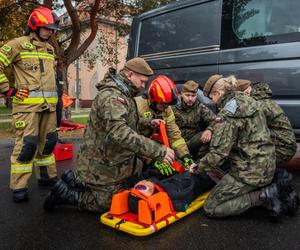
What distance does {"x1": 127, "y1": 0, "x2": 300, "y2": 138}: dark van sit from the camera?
349 cm

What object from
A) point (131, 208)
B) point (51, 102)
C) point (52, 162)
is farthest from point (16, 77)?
point (131, 208)

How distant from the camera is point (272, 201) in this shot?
8.28ft

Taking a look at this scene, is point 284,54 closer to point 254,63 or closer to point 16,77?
point 254,63

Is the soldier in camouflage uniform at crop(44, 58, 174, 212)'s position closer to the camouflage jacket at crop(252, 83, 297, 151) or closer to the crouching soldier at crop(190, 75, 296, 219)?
the crouching soldier at crop(190, 75, 296, 219)

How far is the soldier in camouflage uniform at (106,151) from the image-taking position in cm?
249

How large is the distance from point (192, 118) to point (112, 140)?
1.78 m

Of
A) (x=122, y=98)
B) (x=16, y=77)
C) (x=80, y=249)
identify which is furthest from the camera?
(x=16, y=77)

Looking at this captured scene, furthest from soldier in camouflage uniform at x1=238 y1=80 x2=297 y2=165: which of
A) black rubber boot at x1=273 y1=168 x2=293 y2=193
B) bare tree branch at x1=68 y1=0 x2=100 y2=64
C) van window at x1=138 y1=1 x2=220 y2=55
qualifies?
bare tree branch at x1=68 y1=0 x2=100 y2=64

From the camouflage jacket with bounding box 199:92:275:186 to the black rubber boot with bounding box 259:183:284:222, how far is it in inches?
2.7

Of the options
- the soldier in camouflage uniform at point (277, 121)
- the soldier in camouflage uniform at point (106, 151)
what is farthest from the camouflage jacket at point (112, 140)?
the soldier in camouflage uniform at point (277, 121)

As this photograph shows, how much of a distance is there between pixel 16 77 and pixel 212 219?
7.57 ft

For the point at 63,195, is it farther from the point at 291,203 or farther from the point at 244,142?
the point at 291,203

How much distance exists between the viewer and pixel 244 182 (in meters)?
2.59

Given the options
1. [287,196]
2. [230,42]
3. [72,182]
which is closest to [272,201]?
[287,196]
